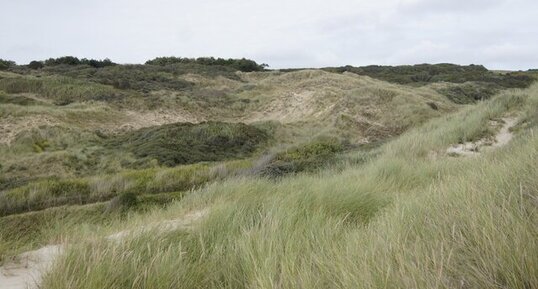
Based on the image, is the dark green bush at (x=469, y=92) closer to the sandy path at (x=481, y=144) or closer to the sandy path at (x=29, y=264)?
the sandy path at (x=481, y=144)

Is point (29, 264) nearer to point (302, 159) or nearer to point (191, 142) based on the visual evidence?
point (302, 159)

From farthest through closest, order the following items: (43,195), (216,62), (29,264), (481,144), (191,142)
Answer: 1. (216,62)
2. (191,142)
3. (481,144)
4. (43,195)
5. (29,264)

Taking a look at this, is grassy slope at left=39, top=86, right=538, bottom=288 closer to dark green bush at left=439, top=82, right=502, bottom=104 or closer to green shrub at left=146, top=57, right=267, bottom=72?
dark green bush at left=439, top=82, right=502, bottom=104

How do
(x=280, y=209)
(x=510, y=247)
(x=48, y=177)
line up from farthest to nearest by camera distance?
(x=48, y=177) < (x=280, y=209) < (x=510, y=247)

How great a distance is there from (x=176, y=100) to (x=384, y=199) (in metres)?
27.9

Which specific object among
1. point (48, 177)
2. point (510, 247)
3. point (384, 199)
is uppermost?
point (510, 247)

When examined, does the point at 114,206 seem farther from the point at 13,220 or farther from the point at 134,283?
the point at 134,283

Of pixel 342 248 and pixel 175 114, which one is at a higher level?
pixel 342 248

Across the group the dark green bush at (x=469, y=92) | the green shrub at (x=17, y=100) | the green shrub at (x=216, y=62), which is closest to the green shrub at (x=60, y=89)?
the green shrub at (x=17, y=100)

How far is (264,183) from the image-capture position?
25.2 ft

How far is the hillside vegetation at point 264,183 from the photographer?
9.63 ft

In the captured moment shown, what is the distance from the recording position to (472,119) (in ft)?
52.5

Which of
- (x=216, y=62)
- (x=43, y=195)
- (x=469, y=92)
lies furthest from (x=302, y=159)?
(x=216, y=62)

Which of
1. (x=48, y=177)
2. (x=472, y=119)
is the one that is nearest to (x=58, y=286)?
(x=48, y=177)
